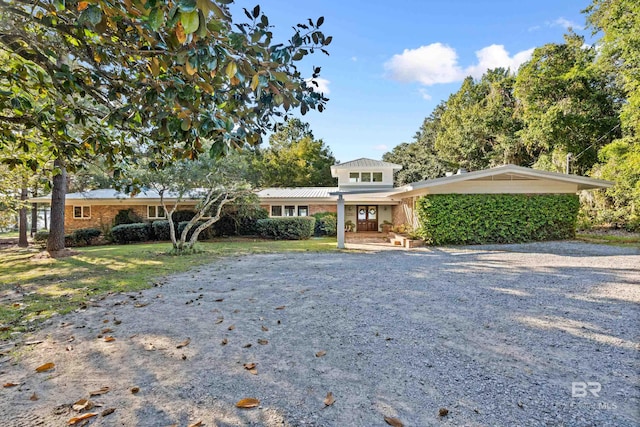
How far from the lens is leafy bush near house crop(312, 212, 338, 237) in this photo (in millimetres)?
20703

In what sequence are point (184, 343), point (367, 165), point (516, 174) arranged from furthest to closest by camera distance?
point (367, 165) → point (516, 174) → point (184, 343)

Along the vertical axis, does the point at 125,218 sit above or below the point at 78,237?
above

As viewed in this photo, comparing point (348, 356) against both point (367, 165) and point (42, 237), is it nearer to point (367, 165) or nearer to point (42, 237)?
point (367, 165)

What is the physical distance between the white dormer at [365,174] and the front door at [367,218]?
5.64 ft

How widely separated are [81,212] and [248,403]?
2468 cm

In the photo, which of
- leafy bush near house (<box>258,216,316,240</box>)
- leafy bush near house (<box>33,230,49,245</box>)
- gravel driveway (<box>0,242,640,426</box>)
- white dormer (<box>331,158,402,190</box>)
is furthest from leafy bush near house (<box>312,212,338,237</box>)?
leafy bush near house (<box>33,230,49,245</box>)

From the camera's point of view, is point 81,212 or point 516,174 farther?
point 81,212

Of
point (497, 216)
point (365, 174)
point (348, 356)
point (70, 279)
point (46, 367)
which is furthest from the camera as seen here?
point (365, 174)

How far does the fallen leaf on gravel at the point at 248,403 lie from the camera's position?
2.56 m

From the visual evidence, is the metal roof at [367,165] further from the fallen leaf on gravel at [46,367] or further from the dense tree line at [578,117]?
the fallen leaf on gravel at [46,367]

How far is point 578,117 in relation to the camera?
1947 centimetres

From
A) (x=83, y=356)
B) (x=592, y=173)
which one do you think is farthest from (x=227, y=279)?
(x=592, y=173)

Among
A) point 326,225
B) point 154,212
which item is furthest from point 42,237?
point 326,225

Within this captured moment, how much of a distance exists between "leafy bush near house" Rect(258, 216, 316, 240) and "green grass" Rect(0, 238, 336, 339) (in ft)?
18.1
